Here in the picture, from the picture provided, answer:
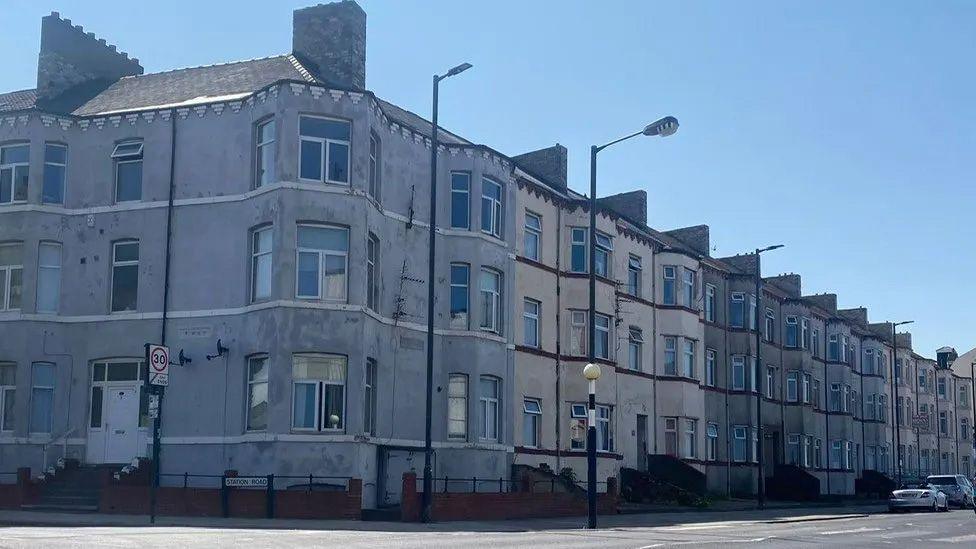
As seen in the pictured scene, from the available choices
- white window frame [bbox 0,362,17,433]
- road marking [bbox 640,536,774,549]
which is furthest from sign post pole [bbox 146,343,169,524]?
white window frame [bbox 0,362,17,433]

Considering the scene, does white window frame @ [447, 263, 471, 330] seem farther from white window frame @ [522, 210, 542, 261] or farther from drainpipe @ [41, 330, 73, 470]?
drainpipe @ [41, 330, 73, 470]

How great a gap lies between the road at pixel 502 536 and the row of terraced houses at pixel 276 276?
19.4ft

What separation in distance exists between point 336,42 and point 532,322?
11.7 metres

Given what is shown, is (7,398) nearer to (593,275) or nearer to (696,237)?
(593,275)

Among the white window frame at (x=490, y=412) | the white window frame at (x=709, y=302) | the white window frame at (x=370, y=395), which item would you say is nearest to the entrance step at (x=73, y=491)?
the white window frame at (x=370, y=395)

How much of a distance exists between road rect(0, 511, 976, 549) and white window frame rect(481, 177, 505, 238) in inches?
412

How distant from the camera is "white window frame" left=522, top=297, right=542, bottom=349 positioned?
40.1 meters

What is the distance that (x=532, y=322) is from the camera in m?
40.8

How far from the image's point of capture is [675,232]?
191 feet

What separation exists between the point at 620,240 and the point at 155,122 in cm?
1914

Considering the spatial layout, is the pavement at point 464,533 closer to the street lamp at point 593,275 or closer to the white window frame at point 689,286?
the street lamp at point 593,275

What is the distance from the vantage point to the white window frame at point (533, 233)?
4062cm

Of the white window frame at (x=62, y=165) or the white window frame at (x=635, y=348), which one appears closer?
the white window frame at (x=62, y=165)

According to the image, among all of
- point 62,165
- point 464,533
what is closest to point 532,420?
point 464,533
